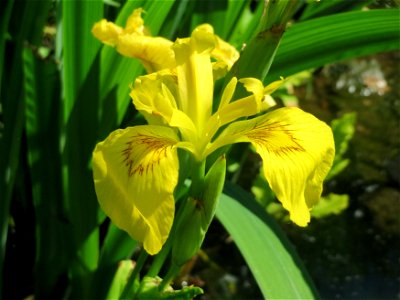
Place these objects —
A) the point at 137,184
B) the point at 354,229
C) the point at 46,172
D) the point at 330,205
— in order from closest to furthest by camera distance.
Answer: the point at 137,184
the point at 46,172
the point at 330,205
the point at 354,229

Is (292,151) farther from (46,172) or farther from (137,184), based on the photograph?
(46,172)

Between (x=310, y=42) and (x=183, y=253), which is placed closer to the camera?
(x=183, y=253)

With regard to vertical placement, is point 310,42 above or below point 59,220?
above

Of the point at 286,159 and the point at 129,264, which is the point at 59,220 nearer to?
the point at 129,264

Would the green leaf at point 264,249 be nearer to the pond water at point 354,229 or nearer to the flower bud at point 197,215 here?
the flower bud at point 197,215

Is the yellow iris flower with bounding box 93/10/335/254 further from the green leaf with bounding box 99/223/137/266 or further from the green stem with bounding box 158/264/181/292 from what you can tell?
the green leaf with bounding box 99/223/137/266

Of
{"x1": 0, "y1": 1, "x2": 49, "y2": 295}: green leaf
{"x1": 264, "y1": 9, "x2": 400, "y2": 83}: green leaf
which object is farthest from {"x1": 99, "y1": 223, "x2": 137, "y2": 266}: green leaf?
{"x1": 264, "y1": 9, "x2": 400, "y2": 83}: green leaf

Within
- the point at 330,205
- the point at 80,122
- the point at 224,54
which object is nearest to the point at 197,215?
the point at 224,54

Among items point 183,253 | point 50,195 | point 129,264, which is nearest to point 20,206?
point 50,195
